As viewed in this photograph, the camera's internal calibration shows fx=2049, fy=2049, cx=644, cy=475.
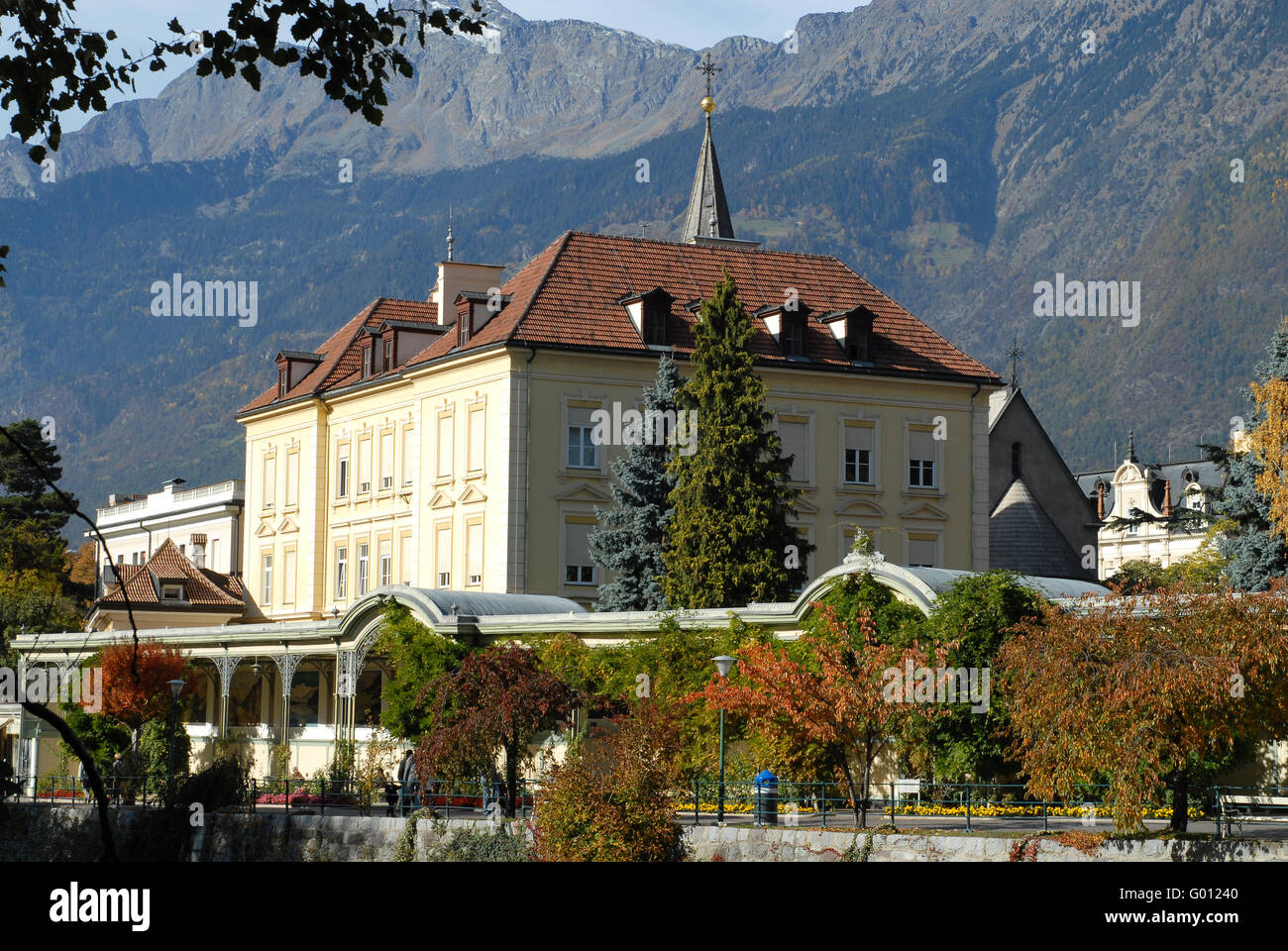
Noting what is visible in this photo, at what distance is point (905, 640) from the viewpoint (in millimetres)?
37125

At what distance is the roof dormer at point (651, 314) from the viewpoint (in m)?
57.8

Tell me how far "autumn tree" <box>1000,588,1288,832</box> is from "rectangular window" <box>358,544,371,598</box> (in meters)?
37.8

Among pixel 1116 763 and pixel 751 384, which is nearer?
pixel 1116 763

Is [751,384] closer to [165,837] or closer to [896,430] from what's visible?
[896,430]

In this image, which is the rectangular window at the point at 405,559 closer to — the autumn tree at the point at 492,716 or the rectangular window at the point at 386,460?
the rectangular window at the point at 386,460

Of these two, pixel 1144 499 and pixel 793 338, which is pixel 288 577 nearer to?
pixel 793 338

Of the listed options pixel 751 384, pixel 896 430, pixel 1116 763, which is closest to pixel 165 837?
pixel 751 384

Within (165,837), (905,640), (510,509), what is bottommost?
(165,837)

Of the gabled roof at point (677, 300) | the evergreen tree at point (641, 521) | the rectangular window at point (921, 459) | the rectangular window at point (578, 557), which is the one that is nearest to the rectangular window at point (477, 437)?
the gabled roof at point (677, 300)

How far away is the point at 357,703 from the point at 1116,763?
104ft

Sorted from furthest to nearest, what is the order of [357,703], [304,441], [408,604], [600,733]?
[304,441] → [357,703] → [408,604] → [600,733]

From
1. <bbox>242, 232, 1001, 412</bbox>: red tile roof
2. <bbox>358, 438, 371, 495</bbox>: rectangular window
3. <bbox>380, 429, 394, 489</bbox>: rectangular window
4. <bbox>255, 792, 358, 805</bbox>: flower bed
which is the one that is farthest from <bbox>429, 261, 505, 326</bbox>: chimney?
<bbox>255, 792, 358, 805</bbox>: flower bed

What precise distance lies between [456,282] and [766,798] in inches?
1394
